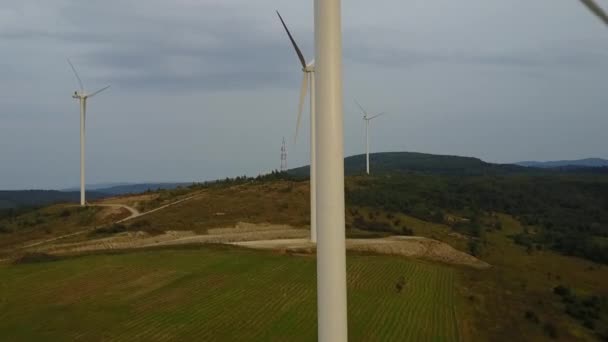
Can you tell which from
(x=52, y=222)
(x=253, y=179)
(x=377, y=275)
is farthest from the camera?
(x=253, y=179)

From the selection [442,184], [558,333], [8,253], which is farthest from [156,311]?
[442,184]

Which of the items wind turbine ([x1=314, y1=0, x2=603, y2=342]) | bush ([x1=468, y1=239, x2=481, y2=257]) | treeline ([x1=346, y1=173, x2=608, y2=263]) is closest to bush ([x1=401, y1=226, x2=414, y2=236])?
bush ([x1=468, y1=239, x2=481, y2=257])

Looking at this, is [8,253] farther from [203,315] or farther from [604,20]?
[604,20]

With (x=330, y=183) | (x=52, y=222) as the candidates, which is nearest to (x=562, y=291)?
(x=330, y=183)

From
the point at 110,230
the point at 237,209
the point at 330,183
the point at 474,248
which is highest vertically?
the point at 330,183

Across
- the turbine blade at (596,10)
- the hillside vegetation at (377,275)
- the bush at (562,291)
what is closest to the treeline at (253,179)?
the hillside vegetation at (377,275)

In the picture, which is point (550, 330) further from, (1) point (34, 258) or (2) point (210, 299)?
(1) point (34, 258)
